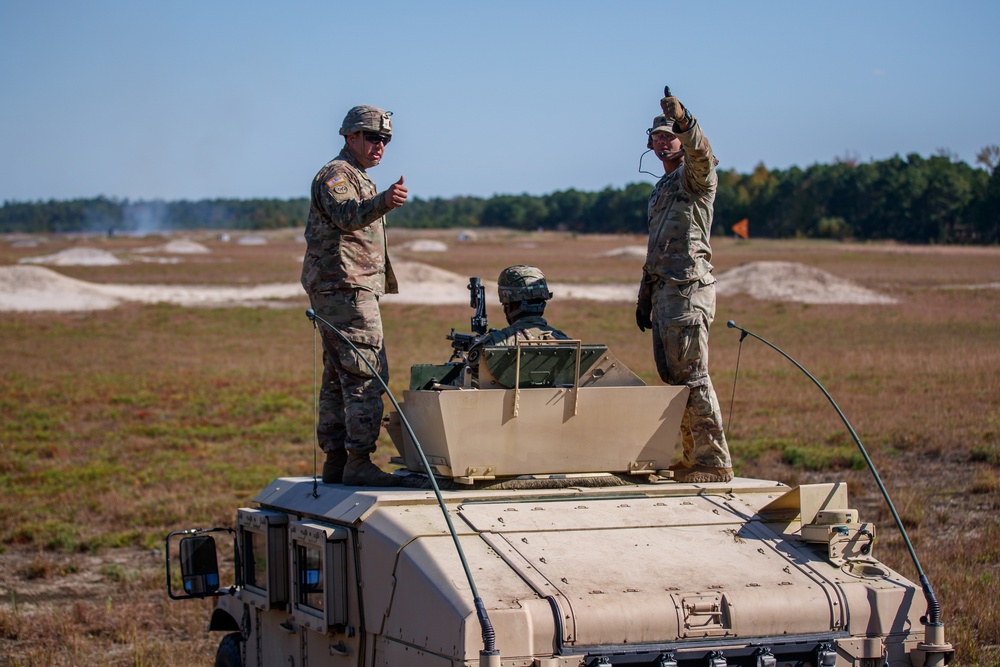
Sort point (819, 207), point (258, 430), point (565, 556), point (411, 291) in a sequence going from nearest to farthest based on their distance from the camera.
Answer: point (565, 556) < point (258, 430) < point (411, 291) < point (819, 207)

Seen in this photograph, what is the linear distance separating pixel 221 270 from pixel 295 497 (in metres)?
66.7

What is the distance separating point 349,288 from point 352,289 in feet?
0.07

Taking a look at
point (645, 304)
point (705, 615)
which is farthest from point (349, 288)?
point (705, 615)

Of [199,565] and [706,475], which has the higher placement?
[706,475]

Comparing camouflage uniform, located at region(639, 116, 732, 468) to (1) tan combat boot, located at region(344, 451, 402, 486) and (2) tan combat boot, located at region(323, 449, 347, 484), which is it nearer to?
(1) tan combat boot, located at region(344, 451, 402, 486)

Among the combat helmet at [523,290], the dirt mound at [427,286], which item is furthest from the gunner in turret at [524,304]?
the dirt mound at [427,286]

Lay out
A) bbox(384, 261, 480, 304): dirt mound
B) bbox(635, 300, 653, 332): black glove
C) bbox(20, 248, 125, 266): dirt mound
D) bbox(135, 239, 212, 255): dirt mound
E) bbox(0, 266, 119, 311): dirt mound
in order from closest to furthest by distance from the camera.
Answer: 1. bbox(635, 300, 653, 332): black glove
2. bbox(0, 266, 119, 311): dirt mound
3. bbox(384, 261, 480, 304): dirt mound
4. bbox(20, 248, 125, 266): dirt mound
5. bbox(135, 239, 212, 255): dirt mound

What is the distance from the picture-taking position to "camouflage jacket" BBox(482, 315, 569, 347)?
7547 millimetres

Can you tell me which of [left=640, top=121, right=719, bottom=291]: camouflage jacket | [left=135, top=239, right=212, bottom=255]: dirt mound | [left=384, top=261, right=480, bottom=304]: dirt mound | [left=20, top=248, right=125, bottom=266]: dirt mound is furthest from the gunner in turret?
[left=135, top=239, right=212, bottom=255]: dirt mound

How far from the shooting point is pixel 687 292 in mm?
7863

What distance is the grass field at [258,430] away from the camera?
38.3ft

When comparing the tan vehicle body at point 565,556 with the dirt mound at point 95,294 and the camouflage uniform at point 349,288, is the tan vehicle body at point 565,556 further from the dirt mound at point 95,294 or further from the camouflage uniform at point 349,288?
the dirt mound at point 95,294

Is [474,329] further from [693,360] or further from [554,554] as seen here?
[554,554]

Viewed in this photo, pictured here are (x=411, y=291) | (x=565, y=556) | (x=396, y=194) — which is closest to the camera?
(x=565, y=556)
